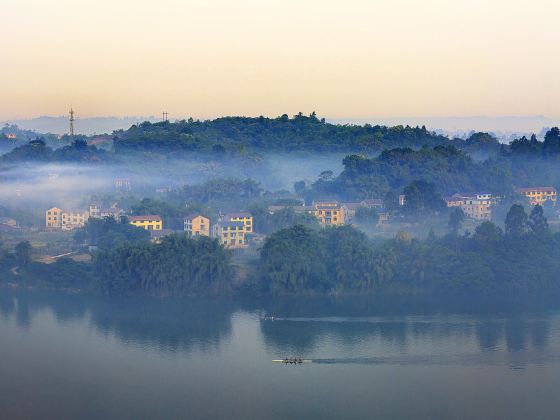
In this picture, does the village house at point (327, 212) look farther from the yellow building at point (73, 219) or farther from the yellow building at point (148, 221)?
the yellow building at point (73, 219)

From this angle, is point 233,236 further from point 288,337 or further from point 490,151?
point 490,151

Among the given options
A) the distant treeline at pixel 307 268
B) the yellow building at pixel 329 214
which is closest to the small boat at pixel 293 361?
the distant treeline at pixel 307 268

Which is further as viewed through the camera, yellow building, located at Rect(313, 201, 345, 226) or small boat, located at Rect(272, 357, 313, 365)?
yellow building, located at Rect(313, 201, 345, 226)

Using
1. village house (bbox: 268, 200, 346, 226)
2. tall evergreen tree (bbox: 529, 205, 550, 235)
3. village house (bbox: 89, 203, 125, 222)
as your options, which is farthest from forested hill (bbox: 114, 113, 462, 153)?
tall evergreen tree (bbox: 529, 205, 550, 235)

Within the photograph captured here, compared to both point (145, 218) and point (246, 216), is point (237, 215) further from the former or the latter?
point (145, 218)

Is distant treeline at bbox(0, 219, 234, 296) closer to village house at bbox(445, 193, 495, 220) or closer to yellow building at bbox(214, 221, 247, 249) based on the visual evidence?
yellow building at bbox(214, 221, 247, 249)

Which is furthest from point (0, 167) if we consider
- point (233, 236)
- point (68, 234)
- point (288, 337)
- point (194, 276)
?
point (288, 337)

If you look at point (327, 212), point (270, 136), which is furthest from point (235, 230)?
point (270, 136)
